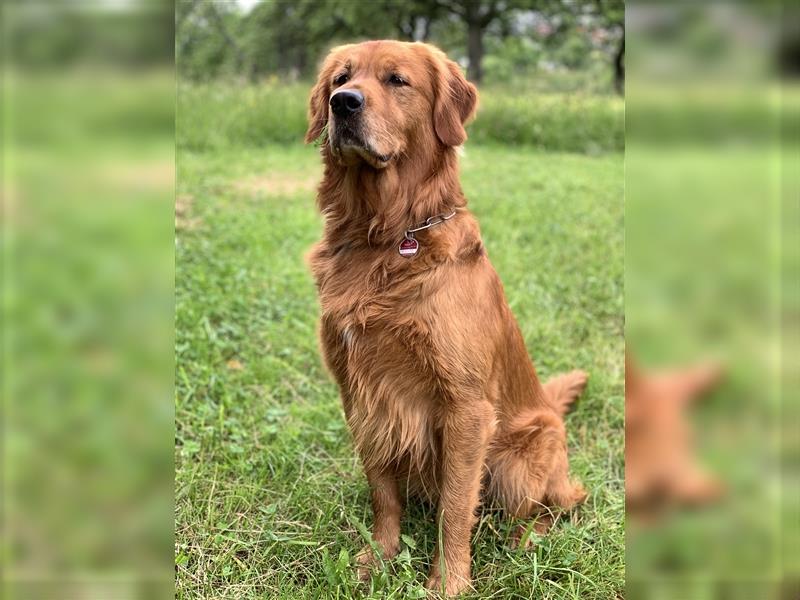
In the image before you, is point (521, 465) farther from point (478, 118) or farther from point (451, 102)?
point (478, 118)

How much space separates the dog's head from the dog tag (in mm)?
296

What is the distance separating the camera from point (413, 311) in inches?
87.0

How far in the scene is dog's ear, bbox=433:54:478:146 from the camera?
2406 mm

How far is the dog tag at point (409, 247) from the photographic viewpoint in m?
2.32

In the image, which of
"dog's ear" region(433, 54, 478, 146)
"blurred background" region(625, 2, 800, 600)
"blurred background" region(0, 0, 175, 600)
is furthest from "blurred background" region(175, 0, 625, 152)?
"blurred background" region(625, 2, 800, 600)

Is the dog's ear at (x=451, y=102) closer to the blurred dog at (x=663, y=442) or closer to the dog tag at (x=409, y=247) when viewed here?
the dog tag at (x=409, y=247)

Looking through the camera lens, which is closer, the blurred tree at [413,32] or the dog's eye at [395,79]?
the dog's eye at [395,79]

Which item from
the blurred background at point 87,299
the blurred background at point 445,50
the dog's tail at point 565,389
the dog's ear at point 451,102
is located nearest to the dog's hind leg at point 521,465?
the dog's tail at point 565,389

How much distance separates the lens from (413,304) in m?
2.22

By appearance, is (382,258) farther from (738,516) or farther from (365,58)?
(738,516)

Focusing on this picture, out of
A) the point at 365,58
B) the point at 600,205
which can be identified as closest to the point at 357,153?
the point at 365,58

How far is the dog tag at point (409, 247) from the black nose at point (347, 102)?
0.50 m

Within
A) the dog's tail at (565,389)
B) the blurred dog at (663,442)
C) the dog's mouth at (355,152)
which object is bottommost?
the dog's tail at (565,389)

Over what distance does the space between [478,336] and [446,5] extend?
55.4 ft
